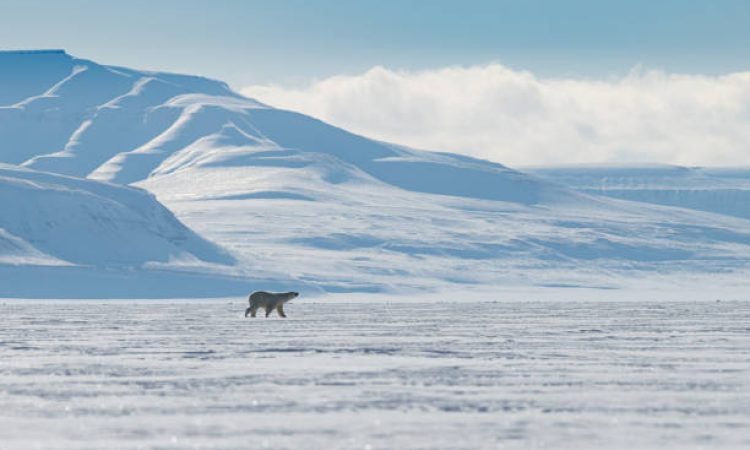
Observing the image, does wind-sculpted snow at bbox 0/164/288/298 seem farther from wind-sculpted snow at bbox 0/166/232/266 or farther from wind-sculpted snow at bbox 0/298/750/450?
wind-sculpted snow at bbox 0/298/750/450

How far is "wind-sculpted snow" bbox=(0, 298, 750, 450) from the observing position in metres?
25.6

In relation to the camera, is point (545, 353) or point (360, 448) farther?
point (545, 353)

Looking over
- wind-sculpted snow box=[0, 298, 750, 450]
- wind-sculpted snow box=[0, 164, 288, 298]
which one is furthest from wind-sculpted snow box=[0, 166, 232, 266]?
wind-sculpted snow box=[0, 298, 750, 450]

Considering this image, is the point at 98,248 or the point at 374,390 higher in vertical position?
the point at 374,390

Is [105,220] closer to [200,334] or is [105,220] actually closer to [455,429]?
[200,334]

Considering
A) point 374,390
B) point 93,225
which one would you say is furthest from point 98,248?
point 374,390

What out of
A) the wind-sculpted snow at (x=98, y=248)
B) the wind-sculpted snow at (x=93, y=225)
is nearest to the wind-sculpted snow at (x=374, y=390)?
the wind-sculpted snow at (x=98, y=248)

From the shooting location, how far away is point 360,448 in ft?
79.8

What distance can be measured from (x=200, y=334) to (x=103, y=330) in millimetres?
4958

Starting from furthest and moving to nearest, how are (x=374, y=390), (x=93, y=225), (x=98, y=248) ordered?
(x=93, y=225), (x=98, y=248), (x=374, y=390)

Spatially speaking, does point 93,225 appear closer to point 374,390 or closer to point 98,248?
point 98,248

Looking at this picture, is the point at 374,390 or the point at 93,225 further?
the point at 93,225

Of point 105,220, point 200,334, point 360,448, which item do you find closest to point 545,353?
point 200,334

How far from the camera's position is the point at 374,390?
3161 centimetres
